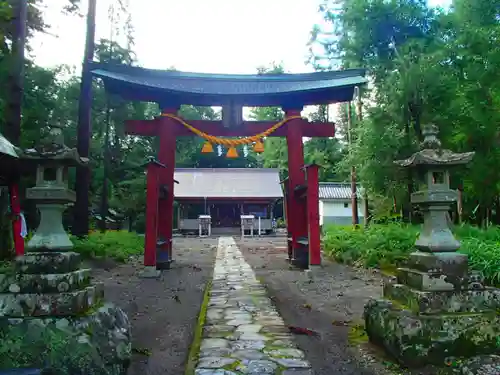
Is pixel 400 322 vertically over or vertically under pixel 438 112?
under

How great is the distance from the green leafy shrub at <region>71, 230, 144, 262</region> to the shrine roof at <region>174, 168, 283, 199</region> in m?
14.8

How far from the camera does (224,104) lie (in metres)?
11.1

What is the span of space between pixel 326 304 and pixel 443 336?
3077 millimetres

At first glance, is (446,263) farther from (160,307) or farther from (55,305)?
(160,307)

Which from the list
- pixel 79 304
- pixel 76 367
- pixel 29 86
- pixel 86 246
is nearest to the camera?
pixel 76 367

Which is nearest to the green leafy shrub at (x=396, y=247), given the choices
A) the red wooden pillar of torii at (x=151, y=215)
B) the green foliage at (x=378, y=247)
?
the green foliage at (x=378, y=247)

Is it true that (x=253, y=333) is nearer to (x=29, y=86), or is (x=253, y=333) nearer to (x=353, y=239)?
(x=353, y=239)

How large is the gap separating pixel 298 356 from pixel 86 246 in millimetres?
8559

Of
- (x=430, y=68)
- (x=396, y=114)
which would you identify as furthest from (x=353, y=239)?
(x=430, y=68)

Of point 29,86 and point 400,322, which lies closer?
point 400,322

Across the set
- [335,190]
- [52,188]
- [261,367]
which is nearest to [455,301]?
[261,367]

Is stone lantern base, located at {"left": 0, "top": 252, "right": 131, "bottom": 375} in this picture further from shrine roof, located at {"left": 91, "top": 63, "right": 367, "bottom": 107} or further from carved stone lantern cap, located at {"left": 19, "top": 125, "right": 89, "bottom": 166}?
shrine roof, located at {"left": 91, "top": 63, "right": 367, "bottom": 107}

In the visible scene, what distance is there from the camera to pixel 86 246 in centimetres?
1103

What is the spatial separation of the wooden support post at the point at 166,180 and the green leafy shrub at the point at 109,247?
1.90 meters
